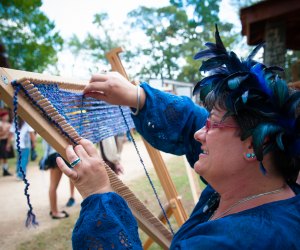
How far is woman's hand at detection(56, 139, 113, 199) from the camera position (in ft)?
3.61

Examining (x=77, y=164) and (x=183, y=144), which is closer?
(x=77, y=164)

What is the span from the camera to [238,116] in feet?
3.62

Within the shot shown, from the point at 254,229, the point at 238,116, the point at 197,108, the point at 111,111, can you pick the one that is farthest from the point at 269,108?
the point at 111,111

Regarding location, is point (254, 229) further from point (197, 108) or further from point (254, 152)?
point (197, 108)

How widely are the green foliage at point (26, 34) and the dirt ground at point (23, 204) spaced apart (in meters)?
6.03

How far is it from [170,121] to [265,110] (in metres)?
0.69

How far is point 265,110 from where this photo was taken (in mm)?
1073

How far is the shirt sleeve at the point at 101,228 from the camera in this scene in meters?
1.05

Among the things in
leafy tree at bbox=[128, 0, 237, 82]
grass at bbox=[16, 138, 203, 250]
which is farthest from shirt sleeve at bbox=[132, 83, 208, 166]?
leafy tree at bbox=[128, 0, 237, 82]

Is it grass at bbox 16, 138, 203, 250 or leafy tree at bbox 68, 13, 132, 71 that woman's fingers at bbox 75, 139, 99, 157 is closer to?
grass at bbox 16, 138, 203, 250

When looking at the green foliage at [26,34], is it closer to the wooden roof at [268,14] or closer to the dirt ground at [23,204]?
the dirt ground at [23,204]

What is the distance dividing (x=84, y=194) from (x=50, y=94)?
17.6 inches

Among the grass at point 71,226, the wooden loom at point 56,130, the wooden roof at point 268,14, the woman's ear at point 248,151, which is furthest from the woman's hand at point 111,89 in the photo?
the wooden roof at point 268,14

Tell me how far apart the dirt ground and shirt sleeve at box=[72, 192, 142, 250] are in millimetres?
3142
